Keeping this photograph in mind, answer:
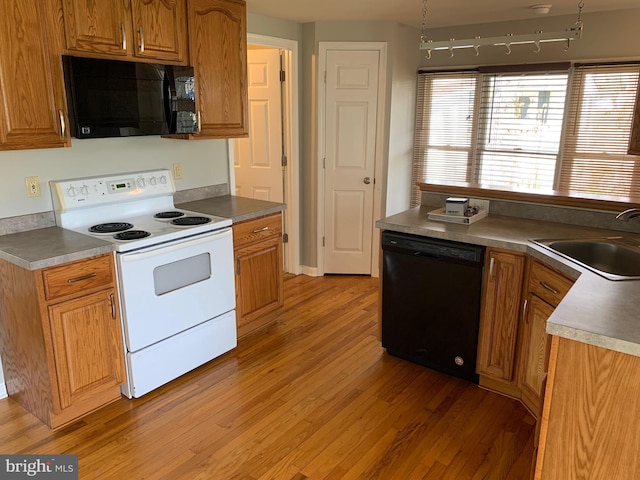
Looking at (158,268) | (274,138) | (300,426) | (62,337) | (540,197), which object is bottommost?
(300,426)

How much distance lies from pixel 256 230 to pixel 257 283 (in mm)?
380

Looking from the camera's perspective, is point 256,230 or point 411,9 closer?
point 256,230

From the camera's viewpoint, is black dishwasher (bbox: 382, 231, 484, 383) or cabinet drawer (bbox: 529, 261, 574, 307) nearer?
cabinet drawer (bbox: 529, 261, 574, 307)

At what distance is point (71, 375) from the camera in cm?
244

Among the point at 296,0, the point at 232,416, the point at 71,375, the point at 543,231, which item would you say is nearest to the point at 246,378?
the point at 232,416

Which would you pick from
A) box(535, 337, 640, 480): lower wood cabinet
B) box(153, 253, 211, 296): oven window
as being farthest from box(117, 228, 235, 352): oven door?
box(535, 337, 640, 480): lower wood cabinet

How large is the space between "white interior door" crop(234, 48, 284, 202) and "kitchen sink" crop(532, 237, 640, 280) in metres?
2.62

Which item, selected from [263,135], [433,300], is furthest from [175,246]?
[263,135]

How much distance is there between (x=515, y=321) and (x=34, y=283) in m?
2.36

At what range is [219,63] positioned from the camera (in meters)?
3.26

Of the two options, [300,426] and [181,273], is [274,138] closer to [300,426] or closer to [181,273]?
[181,273]

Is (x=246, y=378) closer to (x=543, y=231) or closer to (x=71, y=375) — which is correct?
(x=71, y=375)

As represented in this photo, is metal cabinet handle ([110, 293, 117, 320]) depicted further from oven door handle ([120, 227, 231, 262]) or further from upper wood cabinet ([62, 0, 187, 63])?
upper wood cabinet ([62, 0, 187, 63])

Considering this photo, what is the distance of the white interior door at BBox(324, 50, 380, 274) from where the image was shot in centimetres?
428
